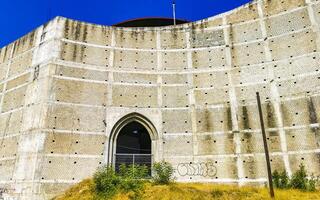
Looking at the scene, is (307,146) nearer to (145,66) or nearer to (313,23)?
(313,23)

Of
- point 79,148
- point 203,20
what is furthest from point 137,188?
point 203,20

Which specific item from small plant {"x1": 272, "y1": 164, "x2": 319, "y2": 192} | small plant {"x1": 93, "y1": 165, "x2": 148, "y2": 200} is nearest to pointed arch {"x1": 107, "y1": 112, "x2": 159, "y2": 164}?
small plant {"x1": 93, "y1": 165, "x2": 148, "y2": 200}

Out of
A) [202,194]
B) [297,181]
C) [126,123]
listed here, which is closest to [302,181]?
[297,181]

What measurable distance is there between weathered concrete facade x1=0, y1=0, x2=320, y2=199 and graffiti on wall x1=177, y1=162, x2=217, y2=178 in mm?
60

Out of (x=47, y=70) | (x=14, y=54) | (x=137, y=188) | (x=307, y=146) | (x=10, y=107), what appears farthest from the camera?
(x=14, y=54)

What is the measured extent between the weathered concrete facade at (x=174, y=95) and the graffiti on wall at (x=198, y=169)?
2.4 inches

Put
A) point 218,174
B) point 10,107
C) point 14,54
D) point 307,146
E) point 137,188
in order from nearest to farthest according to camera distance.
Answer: point 137,188
point 307,146
point 218,174
point 10,107
point 14,54

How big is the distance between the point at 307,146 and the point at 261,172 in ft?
9.27

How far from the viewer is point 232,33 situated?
787 inches

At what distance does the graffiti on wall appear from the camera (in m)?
17.3

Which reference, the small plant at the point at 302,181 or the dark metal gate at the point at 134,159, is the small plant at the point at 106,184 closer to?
the dark metal gate at the point at 134,159

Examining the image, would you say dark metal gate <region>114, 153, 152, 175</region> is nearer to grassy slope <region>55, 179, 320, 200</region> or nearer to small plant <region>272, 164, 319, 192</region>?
grassy slope <region>55, 179, 320, 200</region>

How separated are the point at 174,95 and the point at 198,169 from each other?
496 centimetres

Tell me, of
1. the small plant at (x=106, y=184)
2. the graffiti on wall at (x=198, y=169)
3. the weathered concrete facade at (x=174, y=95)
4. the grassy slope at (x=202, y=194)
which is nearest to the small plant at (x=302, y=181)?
the weathered concrete facade at (x=174, y=95)
